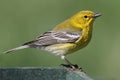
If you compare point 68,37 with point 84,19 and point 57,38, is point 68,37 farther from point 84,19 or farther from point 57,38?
point 84,19

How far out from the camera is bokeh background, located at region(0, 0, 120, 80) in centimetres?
1212

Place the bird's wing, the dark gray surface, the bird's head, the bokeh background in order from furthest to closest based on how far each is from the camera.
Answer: the bokeh background < the bird's head < the bird's wing < the dark gray surface

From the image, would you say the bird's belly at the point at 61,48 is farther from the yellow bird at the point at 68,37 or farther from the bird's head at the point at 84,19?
the bird's head at the point at 84,19

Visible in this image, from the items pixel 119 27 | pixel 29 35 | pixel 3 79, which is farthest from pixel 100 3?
pixel 3 79

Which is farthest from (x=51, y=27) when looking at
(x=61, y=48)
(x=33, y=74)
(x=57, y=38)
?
(x=33, y=74)

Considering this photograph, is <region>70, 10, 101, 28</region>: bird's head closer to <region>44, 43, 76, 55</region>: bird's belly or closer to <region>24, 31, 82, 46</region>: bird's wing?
<region>24, 31, 82, 46</region>: bird's wing

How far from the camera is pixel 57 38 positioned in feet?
34.0

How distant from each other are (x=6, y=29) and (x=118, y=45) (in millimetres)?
2203

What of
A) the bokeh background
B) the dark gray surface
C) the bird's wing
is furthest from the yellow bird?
the dark gray surface

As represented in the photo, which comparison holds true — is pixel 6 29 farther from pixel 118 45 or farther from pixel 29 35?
pixel 118 45

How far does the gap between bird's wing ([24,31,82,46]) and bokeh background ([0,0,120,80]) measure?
1.22 metres

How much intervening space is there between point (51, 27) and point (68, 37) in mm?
3137

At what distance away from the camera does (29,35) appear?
13.1m

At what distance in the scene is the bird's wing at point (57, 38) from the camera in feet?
33.3
